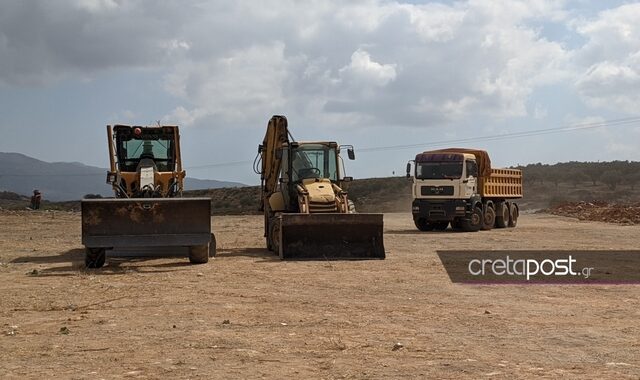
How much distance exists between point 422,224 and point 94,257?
17084 millimetres

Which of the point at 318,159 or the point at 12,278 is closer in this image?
the point at 12,278

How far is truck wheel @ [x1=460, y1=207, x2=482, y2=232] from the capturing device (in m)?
28.8

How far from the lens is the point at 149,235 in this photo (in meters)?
15.1

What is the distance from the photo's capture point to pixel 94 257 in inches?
607

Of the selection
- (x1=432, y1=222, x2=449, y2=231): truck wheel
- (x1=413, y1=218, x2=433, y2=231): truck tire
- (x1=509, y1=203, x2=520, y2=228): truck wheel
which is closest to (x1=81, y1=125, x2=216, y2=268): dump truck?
(x1=413, y1=218, x2=433, y2=231): truck tire

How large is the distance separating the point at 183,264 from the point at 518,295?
7.39m

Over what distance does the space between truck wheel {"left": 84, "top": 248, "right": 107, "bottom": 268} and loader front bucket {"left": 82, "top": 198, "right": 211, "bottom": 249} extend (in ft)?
1.47

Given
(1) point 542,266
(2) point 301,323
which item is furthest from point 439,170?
(2) point 301,323

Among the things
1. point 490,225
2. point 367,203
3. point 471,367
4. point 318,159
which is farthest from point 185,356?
point 367,203

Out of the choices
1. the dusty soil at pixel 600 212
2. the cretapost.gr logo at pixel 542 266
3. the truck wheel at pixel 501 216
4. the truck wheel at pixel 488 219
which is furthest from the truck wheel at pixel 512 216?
the cretapost.gr logo at pixel 542 266

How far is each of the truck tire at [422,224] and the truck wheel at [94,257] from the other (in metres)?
16.4

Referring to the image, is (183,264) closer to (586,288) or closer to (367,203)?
(586,288)

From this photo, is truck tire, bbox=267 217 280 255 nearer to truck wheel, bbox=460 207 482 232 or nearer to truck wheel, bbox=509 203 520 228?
truck wheel, bbox=460 207 482 232

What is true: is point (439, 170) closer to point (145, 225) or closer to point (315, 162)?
point (315, 162)
